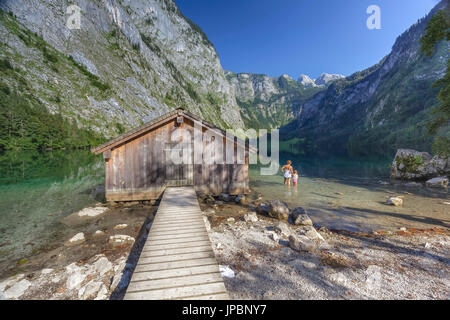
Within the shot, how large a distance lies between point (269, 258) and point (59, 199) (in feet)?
52.7

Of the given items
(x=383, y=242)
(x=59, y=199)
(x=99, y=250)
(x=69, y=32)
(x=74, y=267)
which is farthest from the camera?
(x=69, y=32)

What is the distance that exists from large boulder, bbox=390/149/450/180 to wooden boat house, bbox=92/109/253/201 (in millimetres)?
20060

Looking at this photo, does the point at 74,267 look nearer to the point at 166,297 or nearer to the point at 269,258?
the point at 166,297

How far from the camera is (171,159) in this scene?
12000mm

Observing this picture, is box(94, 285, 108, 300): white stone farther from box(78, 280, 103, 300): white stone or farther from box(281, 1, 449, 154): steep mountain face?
box(281, 1, 449, 154): steep mountain face

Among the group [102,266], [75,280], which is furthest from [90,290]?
[102,266]

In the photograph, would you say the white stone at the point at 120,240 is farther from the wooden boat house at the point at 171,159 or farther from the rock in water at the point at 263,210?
the rock in water at the point at 263,210

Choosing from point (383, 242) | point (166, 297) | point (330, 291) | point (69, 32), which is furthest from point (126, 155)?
point (69, 32)

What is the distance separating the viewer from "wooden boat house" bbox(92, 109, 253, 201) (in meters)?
11.3

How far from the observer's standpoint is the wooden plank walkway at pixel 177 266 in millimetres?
3639

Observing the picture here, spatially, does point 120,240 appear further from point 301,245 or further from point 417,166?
point 417,166

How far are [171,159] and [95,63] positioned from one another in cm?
9934
